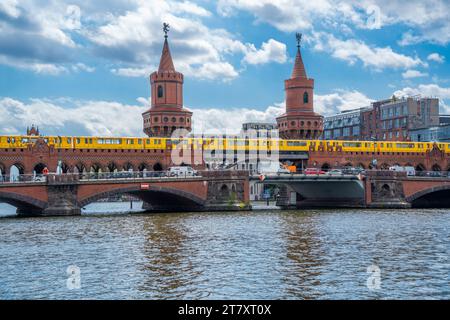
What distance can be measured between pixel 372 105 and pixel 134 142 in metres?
90.3

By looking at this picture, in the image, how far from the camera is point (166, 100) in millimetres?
110625

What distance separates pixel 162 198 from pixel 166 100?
29.7 m

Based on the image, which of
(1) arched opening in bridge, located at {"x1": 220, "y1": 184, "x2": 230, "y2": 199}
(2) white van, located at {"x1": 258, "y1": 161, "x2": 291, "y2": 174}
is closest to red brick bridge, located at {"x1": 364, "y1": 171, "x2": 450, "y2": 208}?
(2) white van, located at {"x1": 258, "y1": 161, "x2": 291, "y2": 174}

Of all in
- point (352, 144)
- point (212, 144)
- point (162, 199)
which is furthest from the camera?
point (352, 144)

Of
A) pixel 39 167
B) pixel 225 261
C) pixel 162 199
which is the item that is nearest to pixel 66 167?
pixel 39 167

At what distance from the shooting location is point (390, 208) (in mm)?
85438

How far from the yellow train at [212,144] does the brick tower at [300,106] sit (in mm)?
8683

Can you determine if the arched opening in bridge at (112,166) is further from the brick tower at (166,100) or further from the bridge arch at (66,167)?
the brick tower at (166,100)

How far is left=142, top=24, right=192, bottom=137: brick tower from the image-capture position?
110 metres

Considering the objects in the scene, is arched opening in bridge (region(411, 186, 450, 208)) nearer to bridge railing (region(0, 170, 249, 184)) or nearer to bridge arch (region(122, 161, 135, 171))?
bridge railing (region(0, 170, 249, 184))

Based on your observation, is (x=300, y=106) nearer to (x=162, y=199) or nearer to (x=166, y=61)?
(x=166, y=61)
